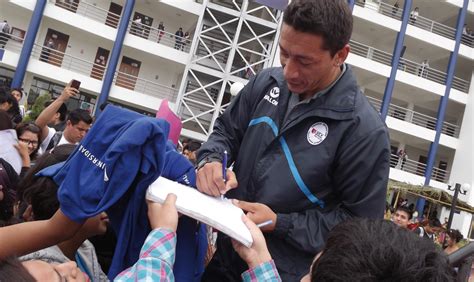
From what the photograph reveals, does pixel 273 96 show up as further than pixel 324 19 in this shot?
Yes

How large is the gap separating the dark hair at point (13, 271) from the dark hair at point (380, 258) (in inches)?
30.6

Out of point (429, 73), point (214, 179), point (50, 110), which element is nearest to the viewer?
point (214, 179)

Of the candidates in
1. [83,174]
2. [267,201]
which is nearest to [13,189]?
[83,174]

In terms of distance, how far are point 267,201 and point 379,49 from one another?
23681mm

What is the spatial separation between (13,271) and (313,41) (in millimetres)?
1166

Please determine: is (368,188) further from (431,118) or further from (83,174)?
(431,118)

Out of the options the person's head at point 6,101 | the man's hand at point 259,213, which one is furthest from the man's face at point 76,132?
the man's hand at point 259,213

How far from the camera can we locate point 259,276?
1407mm

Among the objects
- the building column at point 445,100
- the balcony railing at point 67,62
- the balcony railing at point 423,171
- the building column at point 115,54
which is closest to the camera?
the building column at point 115,54

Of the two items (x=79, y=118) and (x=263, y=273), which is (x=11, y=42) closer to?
(x=79, y=118)

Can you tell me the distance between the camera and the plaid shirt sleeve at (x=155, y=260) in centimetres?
125

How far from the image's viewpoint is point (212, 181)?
153cm

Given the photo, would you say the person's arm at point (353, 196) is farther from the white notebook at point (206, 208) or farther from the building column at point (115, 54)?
the building column at point (115, 54)


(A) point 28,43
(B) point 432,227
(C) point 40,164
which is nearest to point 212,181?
(C) point 40,164
